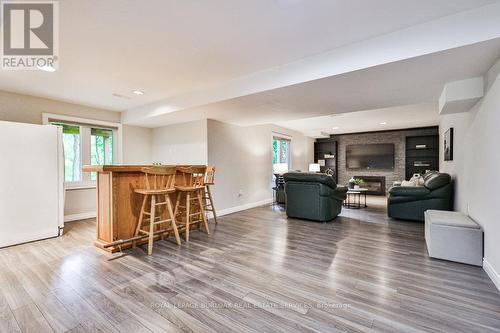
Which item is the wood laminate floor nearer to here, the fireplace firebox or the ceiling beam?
the ceiling beam

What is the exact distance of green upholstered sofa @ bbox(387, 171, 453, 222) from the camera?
4.20 m

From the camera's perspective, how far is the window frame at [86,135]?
4.48m

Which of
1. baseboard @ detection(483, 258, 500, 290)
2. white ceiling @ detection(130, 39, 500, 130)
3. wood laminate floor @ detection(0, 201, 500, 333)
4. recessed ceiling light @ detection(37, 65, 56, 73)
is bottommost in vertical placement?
wood laminate floor @ detection(0, 201, 500, 333)

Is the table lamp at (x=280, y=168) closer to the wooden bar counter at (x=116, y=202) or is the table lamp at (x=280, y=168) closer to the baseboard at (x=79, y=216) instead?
the wooden bar counter at (x=116, y=202)

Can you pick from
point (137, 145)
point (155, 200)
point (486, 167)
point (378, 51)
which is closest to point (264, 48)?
point (378, 51)

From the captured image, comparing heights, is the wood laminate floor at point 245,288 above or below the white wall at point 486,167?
below

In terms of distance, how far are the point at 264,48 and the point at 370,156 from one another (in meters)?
7.88

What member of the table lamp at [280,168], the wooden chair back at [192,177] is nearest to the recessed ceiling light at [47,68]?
the wooden chair back at [192,177]

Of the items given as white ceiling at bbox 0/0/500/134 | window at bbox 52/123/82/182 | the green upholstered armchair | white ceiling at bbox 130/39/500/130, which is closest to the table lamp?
the green upholstered armchair

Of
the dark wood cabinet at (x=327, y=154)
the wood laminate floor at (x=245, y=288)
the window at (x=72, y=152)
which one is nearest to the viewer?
the wood laminate floor at (x=245, y=288)

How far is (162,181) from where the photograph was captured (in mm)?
3518

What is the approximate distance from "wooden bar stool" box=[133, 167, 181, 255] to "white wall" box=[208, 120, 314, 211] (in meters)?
1.54

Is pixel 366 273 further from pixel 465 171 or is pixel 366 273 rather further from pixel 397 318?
pixel 465 171

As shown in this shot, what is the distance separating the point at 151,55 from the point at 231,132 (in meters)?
2.95
